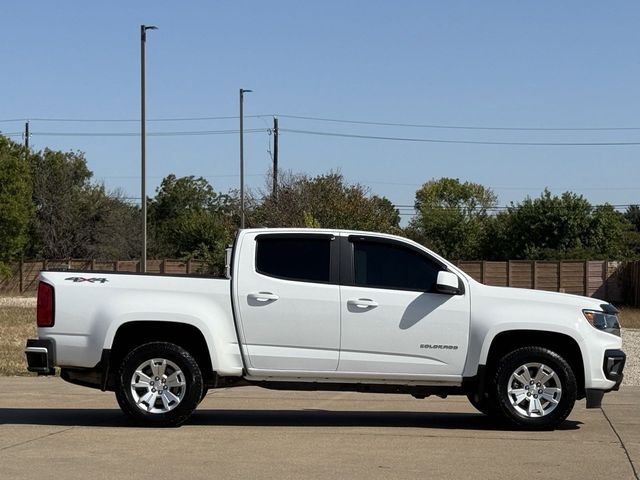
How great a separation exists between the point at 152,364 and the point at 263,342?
1136 millimetres

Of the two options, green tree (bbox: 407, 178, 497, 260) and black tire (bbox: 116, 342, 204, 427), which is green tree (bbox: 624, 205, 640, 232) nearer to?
green tree (bbox: 407, 178, 497, 260)

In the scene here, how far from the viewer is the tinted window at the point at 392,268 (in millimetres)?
11266

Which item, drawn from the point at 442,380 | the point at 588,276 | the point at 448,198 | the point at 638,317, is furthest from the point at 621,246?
the point at 442,380

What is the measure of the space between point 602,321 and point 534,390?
3.35 ft

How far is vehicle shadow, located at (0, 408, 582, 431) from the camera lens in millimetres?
11539

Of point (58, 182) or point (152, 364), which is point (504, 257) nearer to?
point (58, 182)

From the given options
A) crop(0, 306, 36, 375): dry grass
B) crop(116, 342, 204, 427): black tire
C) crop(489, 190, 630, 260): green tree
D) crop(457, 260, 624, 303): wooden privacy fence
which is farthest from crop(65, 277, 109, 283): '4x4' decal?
crop(489, 190, 630, 260): green tree

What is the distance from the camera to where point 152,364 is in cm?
1109

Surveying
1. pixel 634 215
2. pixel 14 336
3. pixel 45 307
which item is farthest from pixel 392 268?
pixel 634 215

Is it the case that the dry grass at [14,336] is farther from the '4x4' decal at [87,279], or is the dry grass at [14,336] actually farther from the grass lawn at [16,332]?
the '4x4' decal at [87,279]

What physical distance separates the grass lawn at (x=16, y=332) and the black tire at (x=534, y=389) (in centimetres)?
923

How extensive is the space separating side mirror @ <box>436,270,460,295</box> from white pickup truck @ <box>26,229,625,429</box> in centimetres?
1

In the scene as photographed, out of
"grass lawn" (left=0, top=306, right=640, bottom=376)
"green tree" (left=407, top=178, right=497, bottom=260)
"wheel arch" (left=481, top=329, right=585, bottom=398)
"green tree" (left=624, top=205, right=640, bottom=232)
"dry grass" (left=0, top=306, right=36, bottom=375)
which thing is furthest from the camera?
"green tree" (left=624, top=205, right=640, bottom=232)

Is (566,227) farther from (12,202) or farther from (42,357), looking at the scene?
(42,357)
